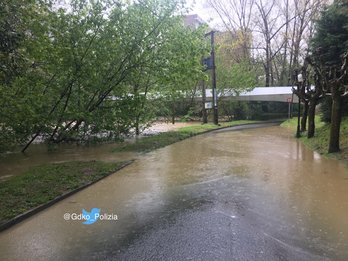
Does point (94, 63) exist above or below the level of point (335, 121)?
above

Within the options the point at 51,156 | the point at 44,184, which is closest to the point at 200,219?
A: the point at 44,184

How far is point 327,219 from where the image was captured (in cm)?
572

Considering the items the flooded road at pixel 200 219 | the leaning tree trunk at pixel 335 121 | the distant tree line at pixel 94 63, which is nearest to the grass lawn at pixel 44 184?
the flooded road at pixel 200 219

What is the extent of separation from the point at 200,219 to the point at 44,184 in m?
4.06

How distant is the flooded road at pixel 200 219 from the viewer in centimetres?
450

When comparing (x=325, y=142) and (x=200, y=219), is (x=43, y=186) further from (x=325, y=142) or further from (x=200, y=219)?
(x=325, y=142)

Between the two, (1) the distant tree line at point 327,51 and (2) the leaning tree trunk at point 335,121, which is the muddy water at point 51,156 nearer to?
(2) the leaning tree trunk at point 335,121

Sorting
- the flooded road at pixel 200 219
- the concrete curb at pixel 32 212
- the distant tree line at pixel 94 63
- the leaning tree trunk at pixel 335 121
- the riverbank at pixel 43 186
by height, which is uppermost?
the distant tree line at pixel 94 63

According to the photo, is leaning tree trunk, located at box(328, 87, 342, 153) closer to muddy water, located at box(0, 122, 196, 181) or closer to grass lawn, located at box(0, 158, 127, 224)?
muddy water, located at box(0, 122, 196, 181)

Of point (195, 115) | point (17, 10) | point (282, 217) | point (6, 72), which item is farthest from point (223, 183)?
point (195, 115)

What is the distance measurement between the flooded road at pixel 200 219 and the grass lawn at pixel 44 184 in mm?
301

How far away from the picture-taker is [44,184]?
25.5 ft

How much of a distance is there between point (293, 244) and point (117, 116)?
36.6ft

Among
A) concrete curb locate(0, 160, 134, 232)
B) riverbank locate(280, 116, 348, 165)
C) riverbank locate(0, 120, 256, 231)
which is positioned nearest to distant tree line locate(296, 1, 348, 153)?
riverbank locate(280, 116, 348, 165)
